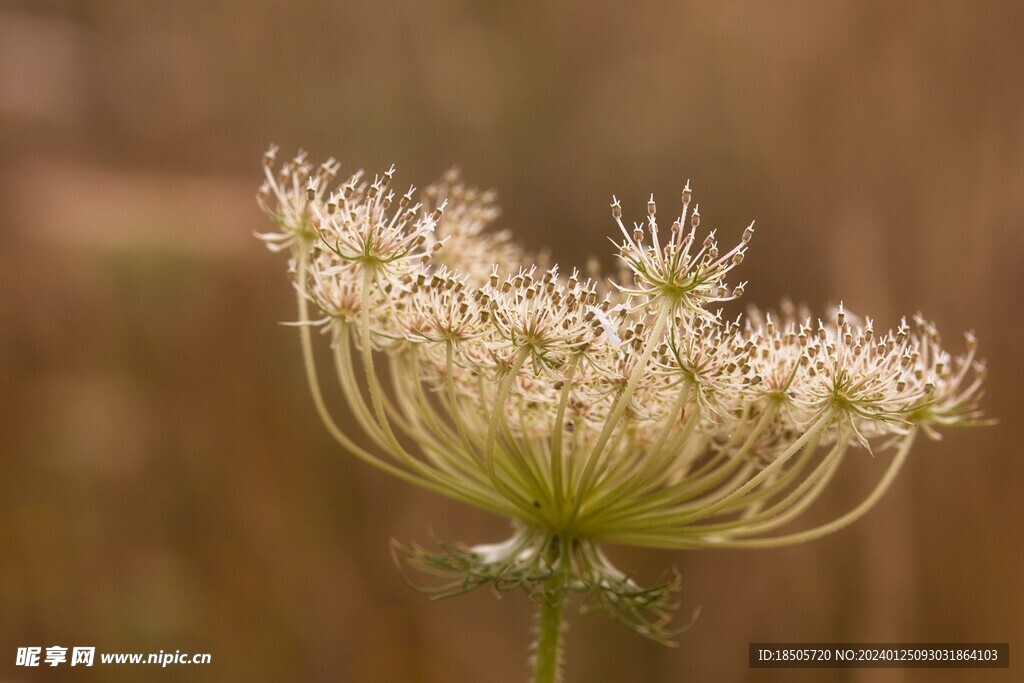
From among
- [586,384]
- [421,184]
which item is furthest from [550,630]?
[421,184]

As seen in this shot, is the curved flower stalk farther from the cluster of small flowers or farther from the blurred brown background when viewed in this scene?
the blurred brown background

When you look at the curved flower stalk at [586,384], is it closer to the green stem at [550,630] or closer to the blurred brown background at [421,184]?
the green stem at [550,630]

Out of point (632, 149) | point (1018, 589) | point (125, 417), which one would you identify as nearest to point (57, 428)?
point (125, 417)

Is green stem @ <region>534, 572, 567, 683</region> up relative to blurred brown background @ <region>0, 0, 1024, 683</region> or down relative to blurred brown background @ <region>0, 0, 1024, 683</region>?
down

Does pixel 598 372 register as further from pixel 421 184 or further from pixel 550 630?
pixel 421 184

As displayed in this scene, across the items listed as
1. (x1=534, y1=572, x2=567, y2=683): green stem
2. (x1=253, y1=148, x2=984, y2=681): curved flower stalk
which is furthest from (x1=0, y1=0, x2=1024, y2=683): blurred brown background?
(x1=534, y1=572, x2=567, y2=683): green stem

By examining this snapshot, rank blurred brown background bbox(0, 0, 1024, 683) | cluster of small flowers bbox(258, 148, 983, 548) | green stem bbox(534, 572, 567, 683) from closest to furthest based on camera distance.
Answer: cluster of small flowers bbox(258, 148, 983, 548), green stem bbox(534, 572, 567, 683), blurred brown background bbox(0, 0, 1024, 683)
